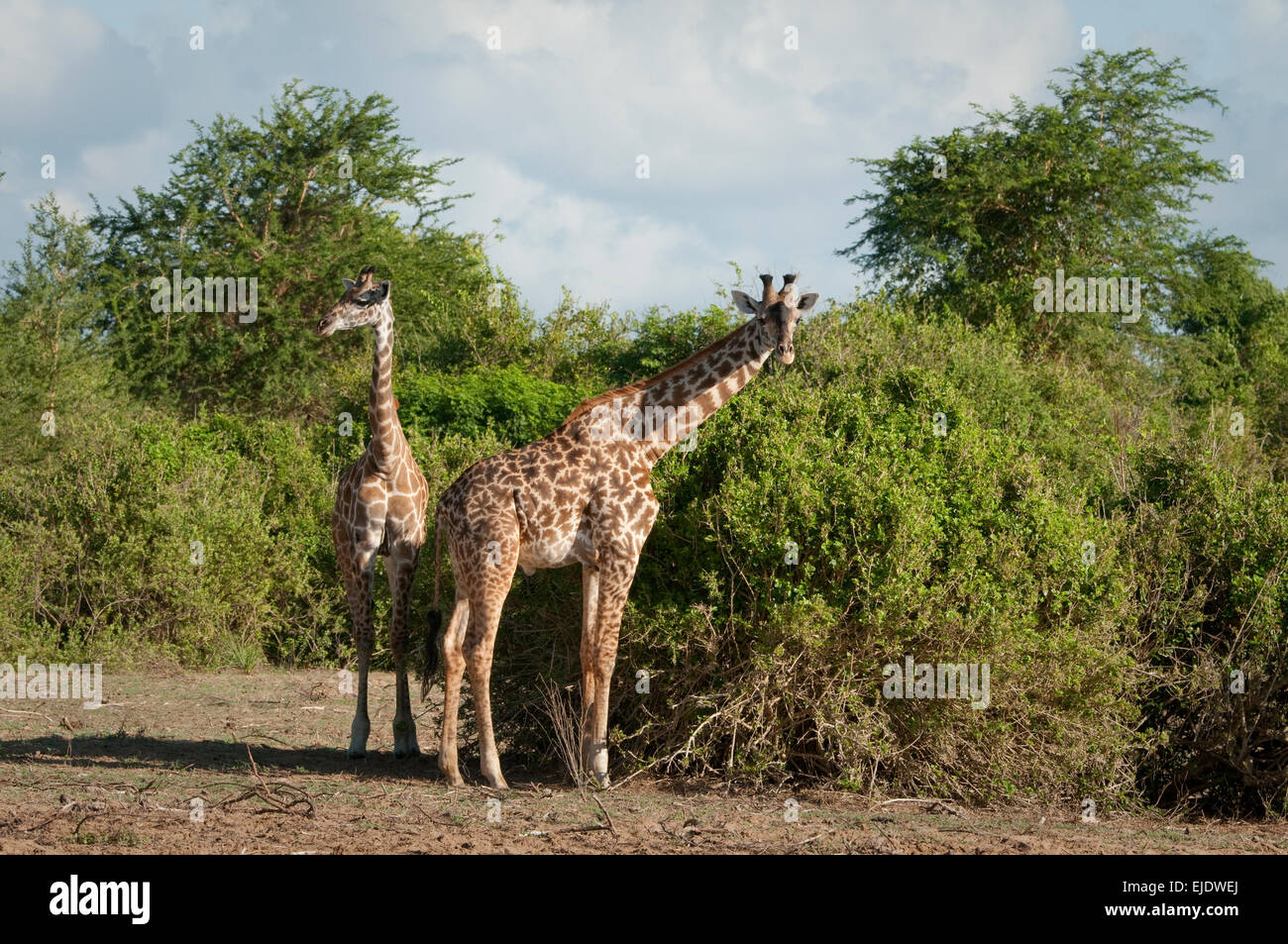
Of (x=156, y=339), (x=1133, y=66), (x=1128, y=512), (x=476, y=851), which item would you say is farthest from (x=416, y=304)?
(x=476, y=851)

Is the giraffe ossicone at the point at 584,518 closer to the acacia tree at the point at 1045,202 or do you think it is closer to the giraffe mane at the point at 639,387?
the giraffe mane at the point at 639,387

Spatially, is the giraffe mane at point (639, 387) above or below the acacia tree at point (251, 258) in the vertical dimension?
below

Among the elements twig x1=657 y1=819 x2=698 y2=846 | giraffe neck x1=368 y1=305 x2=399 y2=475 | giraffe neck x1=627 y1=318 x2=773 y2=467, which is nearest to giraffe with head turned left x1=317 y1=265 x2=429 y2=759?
giraffe neck x1=368 y1=305 x2=399 y2=475

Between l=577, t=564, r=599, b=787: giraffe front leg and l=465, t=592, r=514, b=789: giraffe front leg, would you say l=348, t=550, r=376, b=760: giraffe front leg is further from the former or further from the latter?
l=577, t=564, r=599, b=787: giraffe front leg

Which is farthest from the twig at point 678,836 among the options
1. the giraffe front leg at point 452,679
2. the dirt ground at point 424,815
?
the giraffe front leg at point 452,679

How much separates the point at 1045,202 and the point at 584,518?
22473 millimetres

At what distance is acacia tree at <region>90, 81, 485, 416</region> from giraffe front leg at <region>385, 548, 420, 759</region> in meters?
19.7

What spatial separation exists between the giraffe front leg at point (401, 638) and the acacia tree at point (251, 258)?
64.7 ft

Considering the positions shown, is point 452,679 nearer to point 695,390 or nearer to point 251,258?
Result: point 695,390

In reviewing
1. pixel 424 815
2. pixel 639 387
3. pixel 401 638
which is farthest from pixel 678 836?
pixel 401 638

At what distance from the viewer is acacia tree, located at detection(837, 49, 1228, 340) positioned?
1092 inches

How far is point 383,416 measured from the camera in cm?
1012

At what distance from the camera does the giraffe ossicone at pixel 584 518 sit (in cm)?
838
